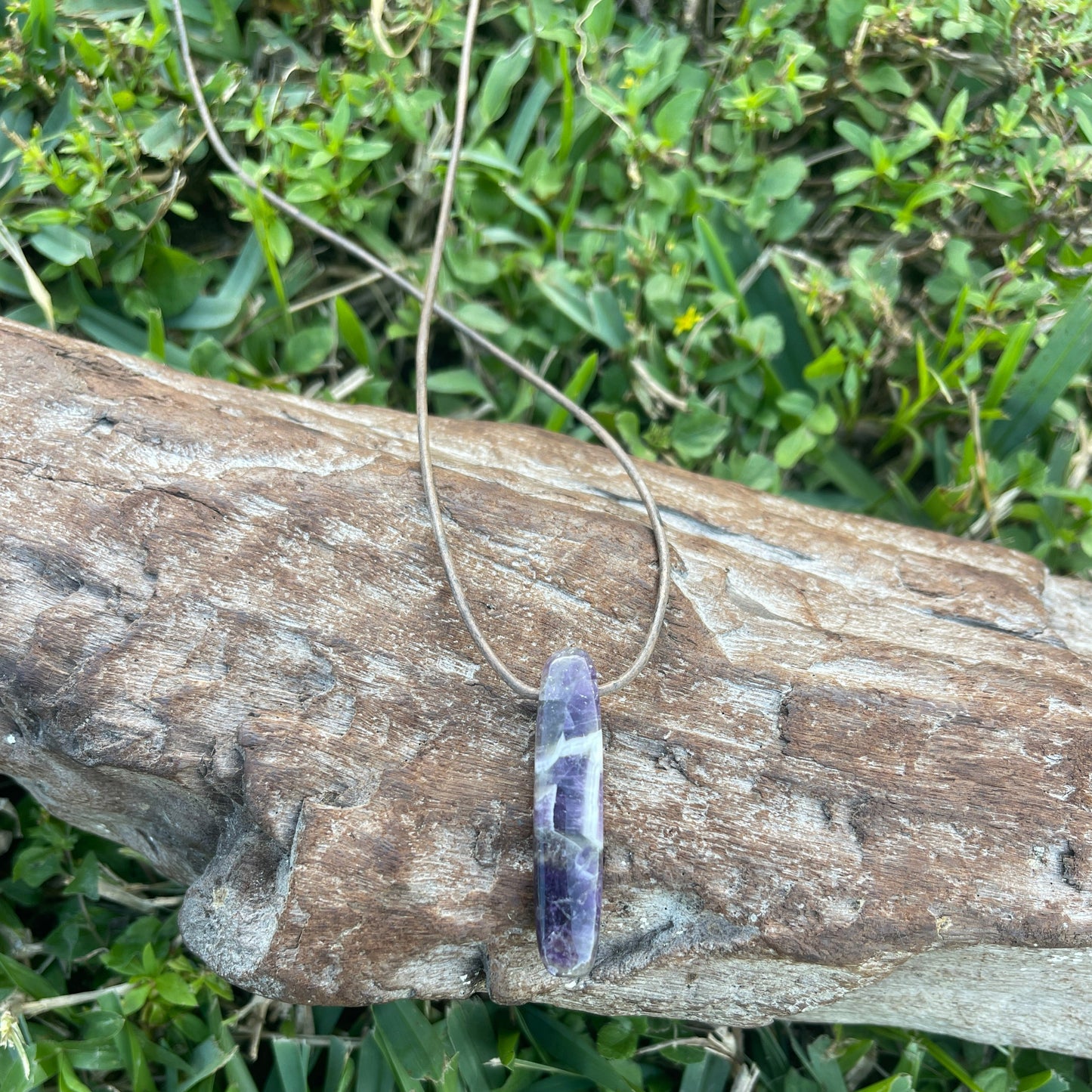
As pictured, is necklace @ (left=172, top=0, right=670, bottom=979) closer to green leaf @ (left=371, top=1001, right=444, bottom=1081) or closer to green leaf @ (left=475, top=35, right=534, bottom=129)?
green leaf @ (left=371, top=1001, right=444, bottom=1081)

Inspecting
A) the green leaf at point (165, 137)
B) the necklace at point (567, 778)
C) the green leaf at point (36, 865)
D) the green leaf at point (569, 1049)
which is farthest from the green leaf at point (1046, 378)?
the green leaf at point (36, 865)

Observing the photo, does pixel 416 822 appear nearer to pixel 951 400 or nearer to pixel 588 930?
pixel 588 930

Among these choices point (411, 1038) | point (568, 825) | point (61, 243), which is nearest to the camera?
point (568, 825)

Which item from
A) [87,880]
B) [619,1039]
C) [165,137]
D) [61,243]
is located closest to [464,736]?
[619,1039]

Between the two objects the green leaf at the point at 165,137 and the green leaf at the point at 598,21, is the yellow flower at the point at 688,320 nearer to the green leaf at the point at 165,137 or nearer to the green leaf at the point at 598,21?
the green leaf at the point at 598,21

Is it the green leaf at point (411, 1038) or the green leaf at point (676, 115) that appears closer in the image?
the green leaf at point (411, 1038)

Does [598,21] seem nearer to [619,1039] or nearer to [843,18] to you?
[843,18]
